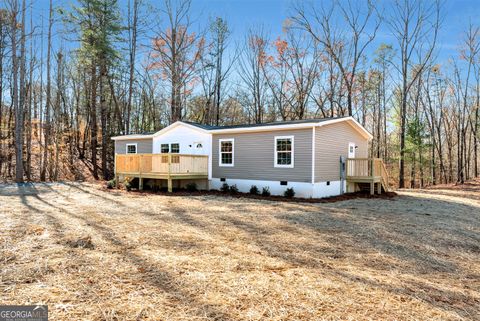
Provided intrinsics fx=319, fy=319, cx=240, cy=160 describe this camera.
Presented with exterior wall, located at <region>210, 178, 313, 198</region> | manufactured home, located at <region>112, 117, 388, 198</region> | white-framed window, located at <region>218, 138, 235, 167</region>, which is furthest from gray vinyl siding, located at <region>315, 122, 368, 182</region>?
white-framed window, located at <region>218, 138, 235, 167</region>

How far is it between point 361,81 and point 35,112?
2514 centimetres

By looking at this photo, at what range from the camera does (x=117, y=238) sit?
5.21 m

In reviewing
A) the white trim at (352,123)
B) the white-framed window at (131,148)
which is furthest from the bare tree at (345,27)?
the white-framed window at (131,148)

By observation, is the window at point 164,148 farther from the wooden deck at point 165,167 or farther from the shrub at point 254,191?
the shrub at point 254,191

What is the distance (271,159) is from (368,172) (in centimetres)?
405

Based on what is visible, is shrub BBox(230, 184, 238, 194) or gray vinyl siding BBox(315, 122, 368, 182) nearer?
gray vinyl siding BBox(315, 122, 368, 182)

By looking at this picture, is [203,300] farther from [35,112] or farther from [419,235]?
[35,112]

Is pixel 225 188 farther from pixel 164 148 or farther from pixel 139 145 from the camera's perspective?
pixel 139 145

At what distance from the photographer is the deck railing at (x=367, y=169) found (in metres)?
12.8

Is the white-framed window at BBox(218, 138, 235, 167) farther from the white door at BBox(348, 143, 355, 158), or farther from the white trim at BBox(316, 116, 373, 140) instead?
the white door at BBox(348, 143, 355, 158)

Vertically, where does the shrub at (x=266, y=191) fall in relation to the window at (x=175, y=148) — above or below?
below

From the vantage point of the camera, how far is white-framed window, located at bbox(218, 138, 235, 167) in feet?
45.3

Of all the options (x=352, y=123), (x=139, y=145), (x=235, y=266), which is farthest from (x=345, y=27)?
(x=235, y=266)

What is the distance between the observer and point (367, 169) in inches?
520
